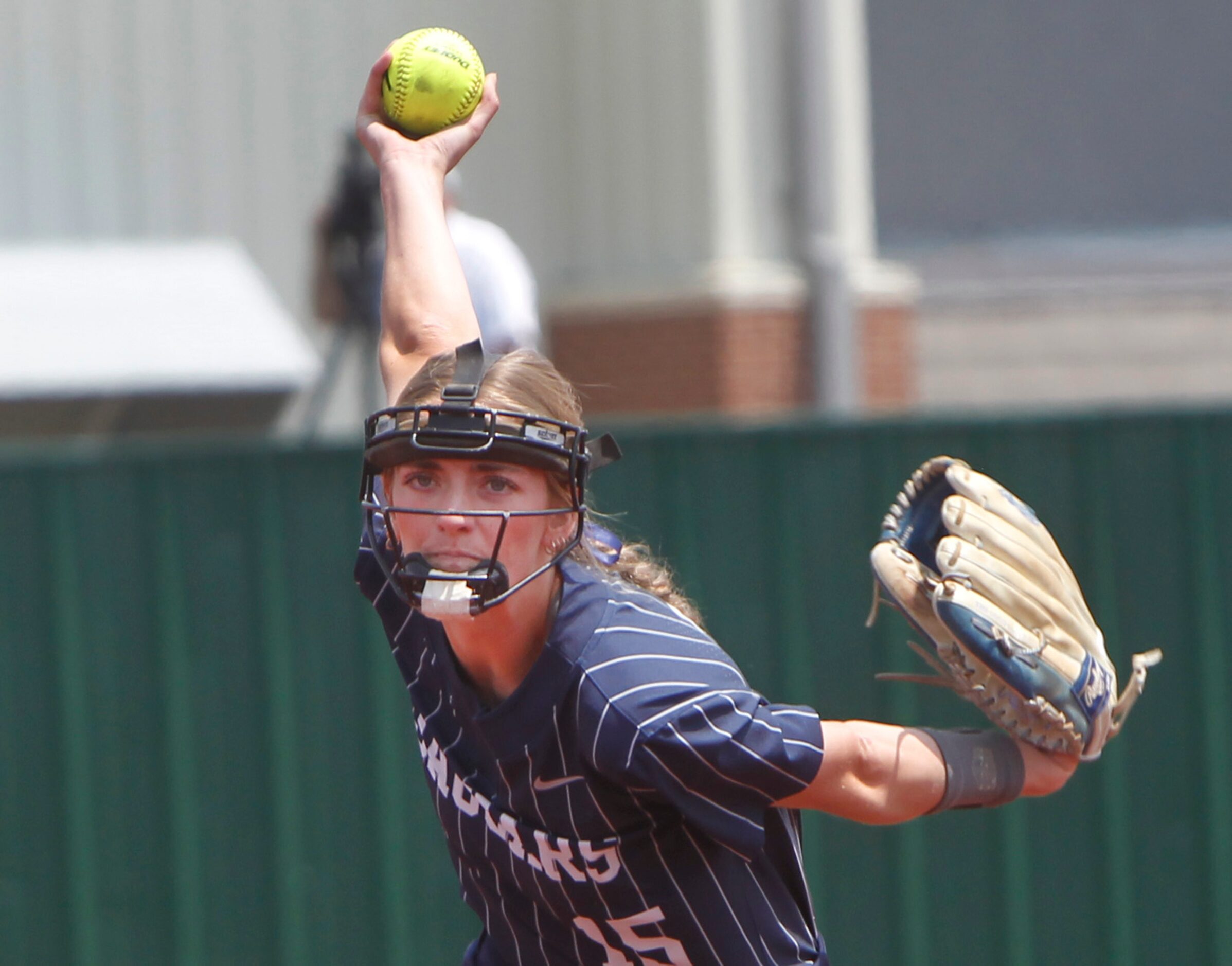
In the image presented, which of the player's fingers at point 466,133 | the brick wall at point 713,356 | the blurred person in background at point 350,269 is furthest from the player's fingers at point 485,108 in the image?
the brick wall at point 713,356

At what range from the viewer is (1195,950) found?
4.64 metres

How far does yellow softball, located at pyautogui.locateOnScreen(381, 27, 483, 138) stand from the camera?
273 centimetres

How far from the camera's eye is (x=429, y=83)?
274 centimetres

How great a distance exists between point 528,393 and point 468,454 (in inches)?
6.0

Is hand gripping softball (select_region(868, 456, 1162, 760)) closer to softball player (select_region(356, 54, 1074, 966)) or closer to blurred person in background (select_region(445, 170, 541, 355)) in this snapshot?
softball player (select_region(356, 54, 1074, 966))

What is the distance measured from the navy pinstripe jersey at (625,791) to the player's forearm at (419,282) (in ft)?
1.45

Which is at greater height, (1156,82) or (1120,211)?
(1156,82)

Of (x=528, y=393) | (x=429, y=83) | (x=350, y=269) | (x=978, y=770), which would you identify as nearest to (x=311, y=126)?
(x=350, y=269)

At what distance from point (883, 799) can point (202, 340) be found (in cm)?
682

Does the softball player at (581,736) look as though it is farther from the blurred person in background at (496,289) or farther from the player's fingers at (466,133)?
the blurred person in background at (496,289)

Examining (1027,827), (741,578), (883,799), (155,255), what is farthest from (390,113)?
(155,255)

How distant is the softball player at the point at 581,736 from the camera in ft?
6.88

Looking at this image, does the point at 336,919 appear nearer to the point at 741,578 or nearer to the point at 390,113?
the point at 741,578

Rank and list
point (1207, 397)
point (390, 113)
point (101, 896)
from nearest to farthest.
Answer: point (390, 113) < point (101, 896) < point (1207, 397)
